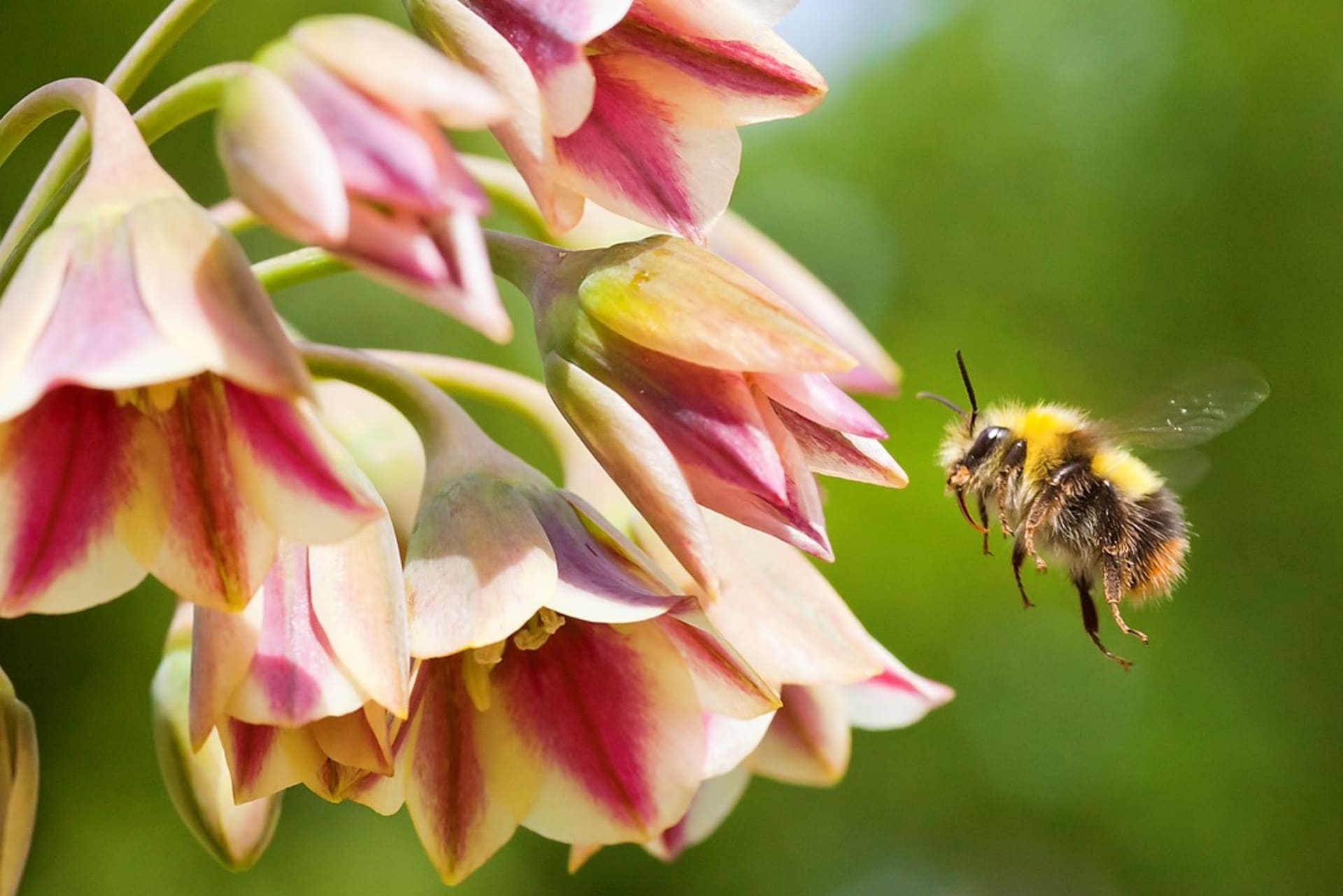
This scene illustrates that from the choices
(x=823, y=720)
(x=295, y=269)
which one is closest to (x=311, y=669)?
(x=295, y=269)

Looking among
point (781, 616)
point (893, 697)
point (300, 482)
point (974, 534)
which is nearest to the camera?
point (300, 482)

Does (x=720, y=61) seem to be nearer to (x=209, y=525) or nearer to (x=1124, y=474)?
(x=209, y=525)

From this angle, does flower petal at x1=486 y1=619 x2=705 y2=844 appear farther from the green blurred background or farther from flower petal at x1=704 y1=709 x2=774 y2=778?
the green blurred background

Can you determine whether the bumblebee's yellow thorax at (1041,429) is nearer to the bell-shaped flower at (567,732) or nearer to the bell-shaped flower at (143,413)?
the bell-shaped flower at (567,732)

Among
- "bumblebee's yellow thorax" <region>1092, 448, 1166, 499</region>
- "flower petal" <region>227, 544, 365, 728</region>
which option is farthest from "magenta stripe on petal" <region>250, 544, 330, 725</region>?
"bumblebee's yellow thorax" <region>1092, 448, 1166, 499</region>

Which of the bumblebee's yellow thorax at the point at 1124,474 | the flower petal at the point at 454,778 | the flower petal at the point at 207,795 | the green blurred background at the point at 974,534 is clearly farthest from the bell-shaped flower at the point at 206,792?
the green blurred background at the point at 974,534
